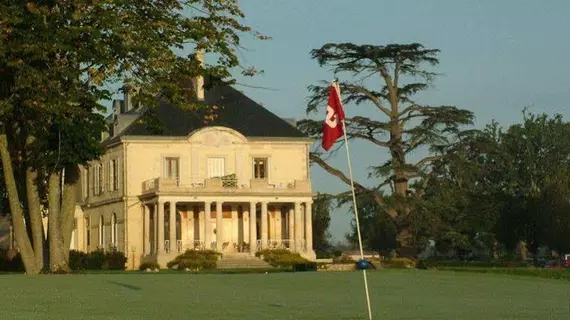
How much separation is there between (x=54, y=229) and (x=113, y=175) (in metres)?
37.5

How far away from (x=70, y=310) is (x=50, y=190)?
20.1 meters

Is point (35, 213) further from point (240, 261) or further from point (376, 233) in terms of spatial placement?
point (376, 233)

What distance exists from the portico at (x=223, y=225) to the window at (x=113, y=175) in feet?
10.4

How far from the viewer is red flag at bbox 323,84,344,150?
75.5 ft

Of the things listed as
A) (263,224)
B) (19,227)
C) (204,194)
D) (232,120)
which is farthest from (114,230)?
(19,227)

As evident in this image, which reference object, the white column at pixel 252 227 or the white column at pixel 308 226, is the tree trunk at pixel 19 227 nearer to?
the white column at pixel 252 227

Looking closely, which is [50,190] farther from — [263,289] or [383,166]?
[383,166]

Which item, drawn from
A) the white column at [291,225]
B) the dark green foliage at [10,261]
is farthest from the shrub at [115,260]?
the dark green foliage at [10,261]

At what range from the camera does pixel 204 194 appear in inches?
2968

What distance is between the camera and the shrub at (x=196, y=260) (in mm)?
66625

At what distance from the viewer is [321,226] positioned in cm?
9075

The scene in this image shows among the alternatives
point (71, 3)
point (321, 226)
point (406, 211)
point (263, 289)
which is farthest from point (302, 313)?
point (321, 226)

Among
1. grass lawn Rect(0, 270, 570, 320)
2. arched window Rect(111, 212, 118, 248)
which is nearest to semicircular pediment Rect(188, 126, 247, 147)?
arched window Rect(111, 212, 118, 248)

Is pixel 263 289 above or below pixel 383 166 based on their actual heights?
below
